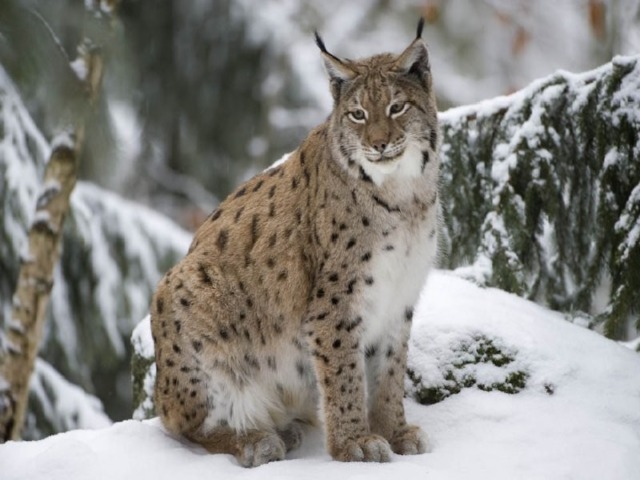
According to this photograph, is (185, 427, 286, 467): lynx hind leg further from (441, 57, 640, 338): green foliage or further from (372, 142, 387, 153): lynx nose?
(441, 57, 640, 338): green foliage

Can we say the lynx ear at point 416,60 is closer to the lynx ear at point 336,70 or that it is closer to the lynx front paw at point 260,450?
the lynx ear at point 336,70

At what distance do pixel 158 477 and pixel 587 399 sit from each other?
194cm

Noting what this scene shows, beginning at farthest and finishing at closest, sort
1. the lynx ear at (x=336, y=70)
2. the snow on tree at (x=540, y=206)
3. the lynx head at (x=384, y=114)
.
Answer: the snow on tree at (x=540, y=206)
the lynx ear at (x=336, y=70)
the lynx head at (x=384, y=114)

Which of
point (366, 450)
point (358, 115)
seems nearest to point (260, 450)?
point (366, 450)

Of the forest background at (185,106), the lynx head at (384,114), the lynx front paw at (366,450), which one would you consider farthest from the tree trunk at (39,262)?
the lynx front paw at (366,450)

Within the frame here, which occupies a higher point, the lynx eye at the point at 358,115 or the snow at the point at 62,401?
A: the lynx eye at the point at 358,115

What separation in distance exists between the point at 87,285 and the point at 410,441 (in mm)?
4225

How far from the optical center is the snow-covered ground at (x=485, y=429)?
412cm

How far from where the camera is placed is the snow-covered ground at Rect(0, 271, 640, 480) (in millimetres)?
4121

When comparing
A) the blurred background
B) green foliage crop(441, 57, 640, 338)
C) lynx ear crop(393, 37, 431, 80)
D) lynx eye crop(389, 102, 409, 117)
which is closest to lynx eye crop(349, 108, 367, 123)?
lynx eye crop(389, 102, 409, 117)

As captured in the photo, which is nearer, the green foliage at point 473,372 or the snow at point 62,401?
the green foliage at point 473,372


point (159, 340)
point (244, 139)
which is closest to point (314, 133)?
point (159, 340)

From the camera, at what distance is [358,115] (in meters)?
4.67

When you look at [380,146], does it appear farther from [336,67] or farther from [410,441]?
[410,441]
